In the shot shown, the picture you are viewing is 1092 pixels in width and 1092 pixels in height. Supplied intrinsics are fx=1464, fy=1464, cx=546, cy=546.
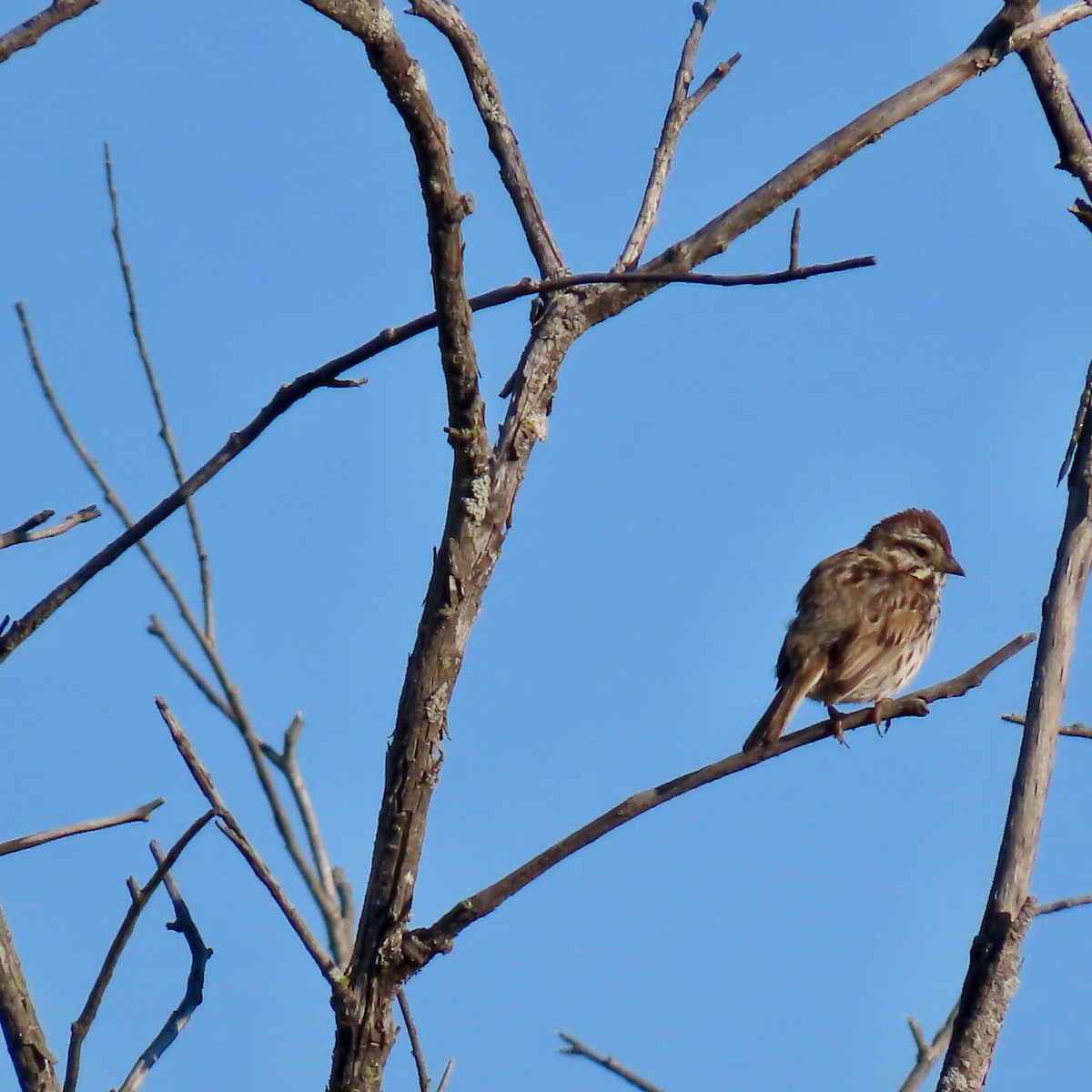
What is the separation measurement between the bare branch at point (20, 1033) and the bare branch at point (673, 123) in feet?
8.25

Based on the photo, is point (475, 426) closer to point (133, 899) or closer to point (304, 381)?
point (304, 381)

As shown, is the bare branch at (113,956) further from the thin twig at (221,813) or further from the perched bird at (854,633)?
the perched bird at (854,633)

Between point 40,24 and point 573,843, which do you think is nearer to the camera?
point 40,24

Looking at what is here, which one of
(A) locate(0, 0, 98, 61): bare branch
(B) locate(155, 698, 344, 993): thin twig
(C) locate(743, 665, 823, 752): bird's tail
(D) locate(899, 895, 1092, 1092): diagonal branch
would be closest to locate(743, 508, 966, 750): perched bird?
(C) locate(743, 665, 823, 752): bird's tail

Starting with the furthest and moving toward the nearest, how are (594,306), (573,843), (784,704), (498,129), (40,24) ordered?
(784,704) → (498,129) → (594,306) → (573,843) → (40,24)

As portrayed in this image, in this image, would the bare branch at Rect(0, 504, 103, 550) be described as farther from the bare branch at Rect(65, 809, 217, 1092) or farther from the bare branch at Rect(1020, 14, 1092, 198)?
the bare branch at Rect(1020, 14, 1092, 198)

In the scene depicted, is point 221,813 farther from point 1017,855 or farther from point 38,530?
point 1017,855

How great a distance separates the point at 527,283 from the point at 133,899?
1465 millimetres

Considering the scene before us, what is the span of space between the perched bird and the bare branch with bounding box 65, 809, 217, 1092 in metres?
3.54

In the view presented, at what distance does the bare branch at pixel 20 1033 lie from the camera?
2.94 meters

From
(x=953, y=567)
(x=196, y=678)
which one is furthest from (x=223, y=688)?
(x=953, y=567)

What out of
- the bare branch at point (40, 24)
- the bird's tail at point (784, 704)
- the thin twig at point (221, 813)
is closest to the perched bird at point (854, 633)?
the bird's tail at point (784, 704)

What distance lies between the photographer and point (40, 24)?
236 centimetres

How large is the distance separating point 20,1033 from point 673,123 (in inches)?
130
